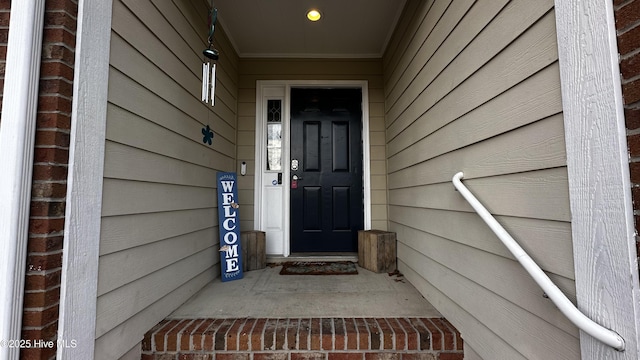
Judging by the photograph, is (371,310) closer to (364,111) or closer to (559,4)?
(559,4)

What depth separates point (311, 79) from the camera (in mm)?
3160

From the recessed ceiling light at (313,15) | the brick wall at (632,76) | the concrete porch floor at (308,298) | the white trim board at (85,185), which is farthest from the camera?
the recessed ceiling light at (313,15)

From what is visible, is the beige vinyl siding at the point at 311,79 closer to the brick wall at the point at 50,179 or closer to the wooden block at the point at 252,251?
the wooden block at the point at 252,251

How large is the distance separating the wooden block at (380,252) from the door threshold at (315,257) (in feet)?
1.13

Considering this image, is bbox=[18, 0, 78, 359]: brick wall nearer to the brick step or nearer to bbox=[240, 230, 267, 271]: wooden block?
the brick step

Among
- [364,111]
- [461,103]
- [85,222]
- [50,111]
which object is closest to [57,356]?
[85,222]

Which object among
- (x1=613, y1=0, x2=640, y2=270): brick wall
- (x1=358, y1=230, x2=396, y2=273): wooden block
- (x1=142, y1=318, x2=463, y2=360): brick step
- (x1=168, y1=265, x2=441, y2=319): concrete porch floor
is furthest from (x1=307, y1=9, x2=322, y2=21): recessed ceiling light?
(x1=142, y1=318, x2=463, y2=360): brick step

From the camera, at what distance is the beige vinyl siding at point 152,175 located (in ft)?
4.01

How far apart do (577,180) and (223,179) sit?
2339 mm

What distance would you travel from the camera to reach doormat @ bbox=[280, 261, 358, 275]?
2.46 meters

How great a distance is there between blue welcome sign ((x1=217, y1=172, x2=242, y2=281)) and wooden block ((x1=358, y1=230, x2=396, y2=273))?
1.15 m

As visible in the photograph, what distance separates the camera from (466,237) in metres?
1.36

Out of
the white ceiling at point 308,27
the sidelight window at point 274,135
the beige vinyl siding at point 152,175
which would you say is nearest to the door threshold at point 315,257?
the beige vinyl siding at point 152,175

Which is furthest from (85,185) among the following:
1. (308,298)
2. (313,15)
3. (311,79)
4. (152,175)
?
(311,79)
